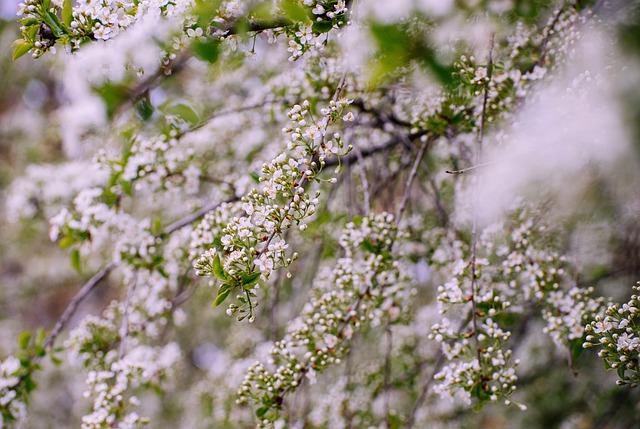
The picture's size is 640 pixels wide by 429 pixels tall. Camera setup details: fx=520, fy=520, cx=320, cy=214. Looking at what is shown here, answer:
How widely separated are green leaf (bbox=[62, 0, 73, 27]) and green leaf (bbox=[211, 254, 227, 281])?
73cm

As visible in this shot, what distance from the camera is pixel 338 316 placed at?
1.62 metres

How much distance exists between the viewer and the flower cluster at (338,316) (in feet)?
4.92

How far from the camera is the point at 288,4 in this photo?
1.06 metres

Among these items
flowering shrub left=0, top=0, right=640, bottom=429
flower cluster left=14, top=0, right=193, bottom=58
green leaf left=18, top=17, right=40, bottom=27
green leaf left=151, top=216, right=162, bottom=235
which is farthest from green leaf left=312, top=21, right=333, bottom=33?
green leaf left=151, top=216, right=162, bottom=235

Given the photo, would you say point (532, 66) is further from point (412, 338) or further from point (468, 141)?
point (412, 338)

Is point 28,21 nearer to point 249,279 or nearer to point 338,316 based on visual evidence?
point 249,279

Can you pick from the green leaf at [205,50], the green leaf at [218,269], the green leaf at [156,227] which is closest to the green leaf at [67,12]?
the green leaf at [205,50]

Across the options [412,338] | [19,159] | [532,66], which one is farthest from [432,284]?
[19,159]

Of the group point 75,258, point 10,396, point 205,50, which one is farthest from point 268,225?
point 10,396

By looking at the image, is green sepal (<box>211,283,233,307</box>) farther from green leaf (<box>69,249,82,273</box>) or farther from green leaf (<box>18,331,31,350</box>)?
green leaf (<box>18,331,31,350</box>)

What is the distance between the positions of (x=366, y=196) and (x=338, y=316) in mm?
440

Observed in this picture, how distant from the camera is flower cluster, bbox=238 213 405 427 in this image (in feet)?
4.92

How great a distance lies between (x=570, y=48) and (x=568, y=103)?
0.81 feet

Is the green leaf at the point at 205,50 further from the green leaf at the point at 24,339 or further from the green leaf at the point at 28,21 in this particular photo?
the green leaf at the point at 24,339
